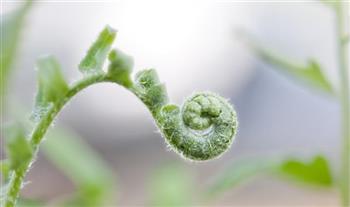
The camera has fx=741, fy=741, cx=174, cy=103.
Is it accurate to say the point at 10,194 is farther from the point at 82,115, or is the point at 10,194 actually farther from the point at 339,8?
the point at 82,115

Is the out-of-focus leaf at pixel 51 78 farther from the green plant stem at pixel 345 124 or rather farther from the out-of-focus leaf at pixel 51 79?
the green plant stem at pixel 345 124

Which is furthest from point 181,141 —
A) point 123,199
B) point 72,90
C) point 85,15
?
point 85,15

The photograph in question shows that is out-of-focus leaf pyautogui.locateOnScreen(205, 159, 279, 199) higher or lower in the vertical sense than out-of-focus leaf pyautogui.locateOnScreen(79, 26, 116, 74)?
higher

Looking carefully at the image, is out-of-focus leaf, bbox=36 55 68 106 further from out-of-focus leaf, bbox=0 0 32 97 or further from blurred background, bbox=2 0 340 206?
blurred background, bbox=2 0 340 206

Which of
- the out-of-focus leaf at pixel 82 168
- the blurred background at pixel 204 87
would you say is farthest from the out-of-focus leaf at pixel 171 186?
the blurred background at pixel 204 87

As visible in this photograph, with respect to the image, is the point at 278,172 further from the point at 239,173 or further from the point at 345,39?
the point at 345,39

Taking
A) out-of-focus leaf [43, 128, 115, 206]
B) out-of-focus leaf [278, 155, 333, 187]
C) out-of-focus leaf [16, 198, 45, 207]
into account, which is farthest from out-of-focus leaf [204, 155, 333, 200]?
out-of-focus leaf [16, 198, 45, 207]
